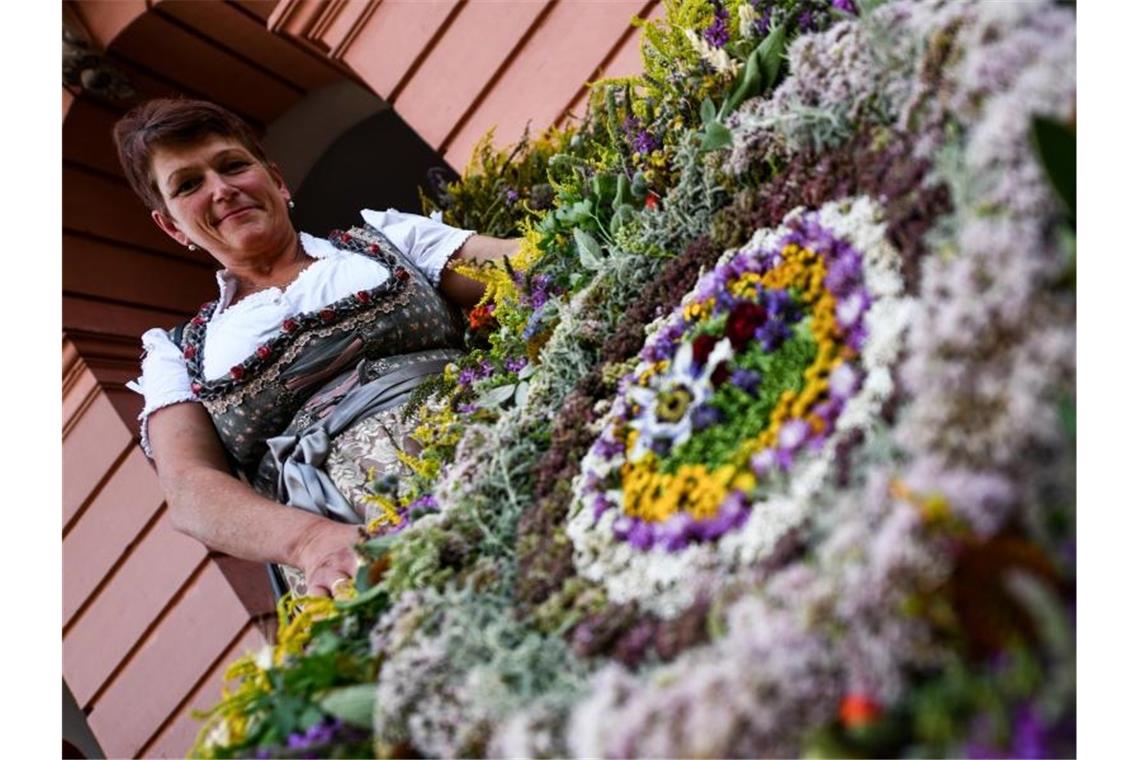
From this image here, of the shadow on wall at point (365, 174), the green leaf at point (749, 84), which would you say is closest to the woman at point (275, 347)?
the green leaf at point (749, 84)

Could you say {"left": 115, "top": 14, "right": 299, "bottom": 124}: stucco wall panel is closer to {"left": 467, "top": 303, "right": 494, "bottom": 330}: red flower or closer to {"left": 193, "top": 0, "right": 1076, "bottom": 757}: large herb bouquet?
{"left": 467, "top": 303, "right": 494, "bottom": 330}: red flower

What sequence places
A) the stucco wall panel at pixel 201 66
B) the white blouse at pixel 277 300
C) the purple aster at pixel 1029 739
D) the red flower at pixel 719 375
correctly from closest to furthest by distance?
1. the purple aster at pixel 1029 739
2. the red flower at pixel 719 375
3. the white blouse at pixel 277 300
4. the stucco wall panel at pixel 201 66

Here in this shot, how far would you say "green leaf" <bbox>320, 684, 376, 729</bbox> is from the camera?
633mm

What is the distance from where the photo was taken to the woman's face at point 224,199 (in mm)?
1436

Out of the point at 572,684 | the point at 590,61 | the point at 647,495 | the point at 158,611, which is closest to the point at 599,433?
the point at 647,495

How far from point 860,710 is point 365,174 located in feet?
8.86

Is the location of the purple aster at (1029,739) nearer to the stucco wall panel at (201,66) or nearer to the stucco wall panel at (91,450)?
the stucco wall panel at (91,450)

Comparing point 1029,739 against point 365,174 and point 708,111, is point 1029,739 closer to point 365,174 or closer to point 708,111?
point 708,111

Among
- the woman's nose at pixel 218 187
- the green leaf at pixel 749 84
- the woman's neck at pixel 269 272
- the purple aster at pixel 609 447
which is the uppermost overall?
the woman's nose at pixel 218 187

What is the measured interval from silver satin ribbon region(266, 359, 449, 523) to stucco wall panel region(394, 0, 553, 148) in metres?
0.86

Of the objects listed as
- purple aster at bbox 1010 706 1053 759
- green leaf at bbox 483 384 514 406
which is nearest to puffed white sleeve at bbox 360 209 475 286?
green leaf at bbox 483 384 514 406

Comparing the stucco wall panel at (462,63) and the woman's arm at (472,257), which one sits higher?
the stucco wall panel at (462,63)

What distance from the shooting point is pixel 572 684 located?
553 millimetres

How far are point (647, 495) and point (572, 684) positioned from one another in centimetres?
16
